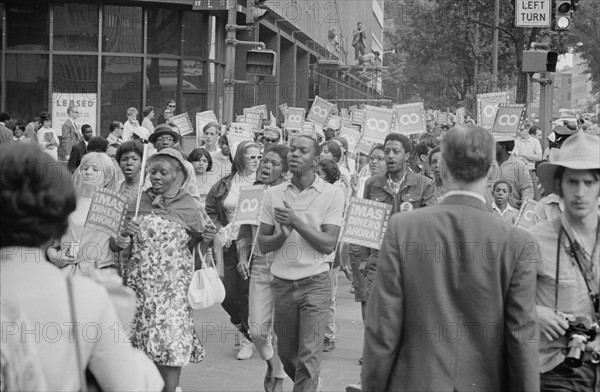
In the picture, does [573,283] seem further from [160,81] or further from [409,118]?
[160,81]

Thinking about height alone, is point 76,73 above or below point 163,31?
below

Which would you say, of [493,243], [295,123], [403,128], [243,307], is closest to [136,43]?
[295,123]

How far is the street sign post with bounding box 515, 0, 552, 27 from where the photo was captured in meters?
19.9

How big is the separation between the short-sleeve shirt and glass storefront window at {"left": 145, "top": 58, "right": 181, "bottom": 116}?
2567 cm

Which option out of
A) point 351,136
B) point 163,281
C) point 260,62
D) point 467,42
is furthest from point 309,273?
point 467,42

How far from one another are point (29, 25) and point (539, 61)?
17.0 metres

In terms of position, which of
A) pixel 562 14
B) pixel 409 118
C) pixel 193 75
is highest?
pixel 562 14

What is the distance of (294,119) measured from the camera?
20.2 m

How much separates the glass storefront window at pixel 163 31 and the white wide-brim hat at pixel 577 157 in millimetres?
28781

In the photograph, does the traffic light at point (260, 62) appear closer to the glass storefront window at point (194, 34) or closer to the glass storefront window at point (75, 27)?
the glass storefront window at point (75, 27)

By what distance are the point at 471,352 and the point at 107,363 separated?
1.68 metres

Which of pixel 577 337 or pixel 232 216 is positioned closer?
pixel 577 337

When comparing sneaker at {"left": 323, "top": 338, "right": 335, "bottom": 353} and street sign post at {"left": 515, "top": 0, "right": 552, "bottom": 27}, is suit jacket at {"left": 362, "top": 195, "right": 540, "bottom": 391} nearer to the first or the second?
sneaker at {"left": 323, "top": 338, "right": 335, "bottom": 353}

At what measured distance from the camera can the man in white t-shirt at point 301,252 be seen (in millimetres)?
7359
